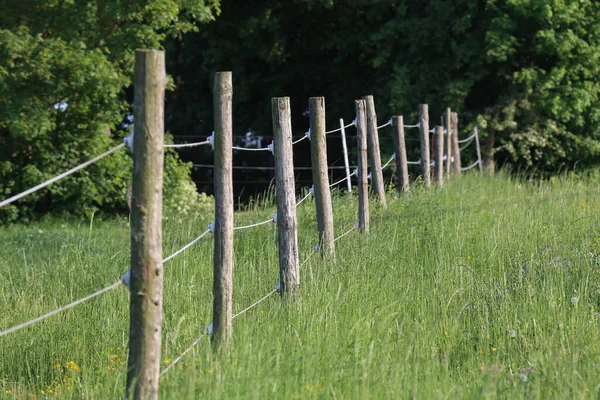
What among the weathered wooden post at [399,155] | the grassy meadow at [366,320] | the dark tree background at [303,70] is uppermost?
the dark tree background at [303,70]

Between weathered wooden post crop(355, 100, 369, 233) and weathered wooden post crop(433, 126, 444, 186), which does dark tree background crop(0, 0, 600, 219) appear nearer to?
weathered wooden post crop(433, 126, 444, 186)

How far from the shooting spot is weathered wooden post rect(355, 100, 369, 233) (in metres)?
8.71

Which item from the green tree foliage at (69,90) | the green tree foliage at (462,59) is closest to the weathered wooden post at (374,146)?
the green tree foliage at (69,90)

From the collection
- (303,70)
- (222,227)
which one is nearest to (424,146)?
(222,227)

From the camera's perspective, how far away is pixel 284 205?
234 inches

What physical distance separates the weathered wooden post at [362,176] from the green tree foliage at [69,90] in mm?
7692

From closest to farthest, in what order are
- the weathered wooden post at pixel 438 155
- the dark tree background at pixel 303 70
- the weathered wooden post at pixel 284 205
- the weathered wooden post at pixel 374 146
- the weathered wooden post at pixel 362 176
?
the weathered wooden post at pixel 284 205 < the weathered wooden post at pixel 362 176 < the weathered wooden post at pixel 374 146 < the weathered wooden post at pixel 438 155 < the dark tree background at pixel 303 70

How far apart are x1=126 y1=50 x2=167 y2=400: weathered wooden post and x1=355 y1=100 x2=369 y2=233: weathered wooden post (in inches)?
187

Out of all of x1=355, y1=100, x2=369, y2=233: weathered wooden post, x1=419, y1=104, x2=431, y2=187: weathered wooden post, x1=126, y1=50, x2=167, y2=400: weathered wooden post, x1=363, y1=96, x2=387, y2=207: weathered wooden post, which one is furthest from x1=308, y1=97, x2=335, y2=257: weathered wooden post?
x1=419, y1=104, x2=431, y2=187: weathered wooden post

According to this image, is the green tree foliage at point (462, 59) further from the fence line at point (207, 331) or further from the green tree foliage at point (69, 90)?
the fence line at point (207, 331)

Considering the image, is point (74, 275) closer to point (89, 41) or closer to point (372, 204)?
point (372, 204)

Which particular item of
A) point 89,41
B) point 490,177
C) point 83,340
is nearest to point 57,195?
point 89,41

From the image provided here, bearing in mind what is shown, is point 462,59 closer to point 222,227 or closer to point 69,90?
point 69,90

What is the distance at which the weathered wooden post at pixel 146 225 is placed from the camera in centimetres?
383
